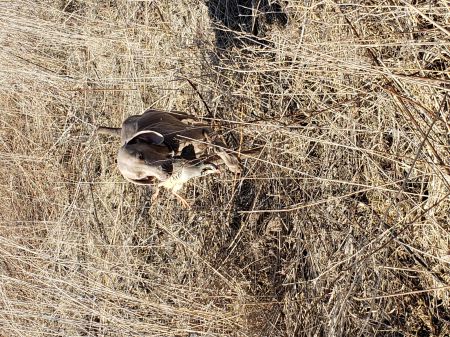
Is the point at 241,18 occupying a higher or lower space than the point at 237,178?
higher

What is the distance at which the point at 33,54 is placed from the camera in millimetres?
4598

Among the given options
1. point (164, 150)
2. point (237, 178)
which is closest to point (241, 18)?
point (237, 178)

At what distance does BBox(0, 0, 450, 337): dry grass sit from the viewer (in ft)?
9.52

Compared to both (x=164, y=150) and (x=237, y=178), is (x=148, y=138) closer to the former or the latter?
(x=164, y=150)

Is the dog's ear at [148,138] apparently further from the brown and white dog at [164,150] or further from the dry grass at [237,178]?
the dry grass at [237,178]

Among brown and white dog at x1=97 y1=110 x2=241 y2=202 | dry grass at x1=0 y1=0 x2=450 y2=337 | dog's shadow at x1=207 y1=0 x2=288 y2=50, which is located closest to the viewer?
brown and white dog at x1=97 y1=110 x2=241 y2=202

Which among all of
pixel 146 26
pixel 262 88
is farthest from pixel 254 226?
pixel 146 26

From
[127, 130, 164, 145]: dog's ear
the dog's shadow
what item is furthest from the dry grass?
[127, 130, 164, 145]: dog's ear

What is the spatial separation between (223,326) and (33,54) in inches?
117

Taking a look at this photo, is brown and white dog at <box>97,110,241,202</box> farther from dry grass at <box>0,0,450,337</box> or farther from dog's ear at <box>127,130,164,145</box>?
dry grass at <box>0,0,450,337</box>

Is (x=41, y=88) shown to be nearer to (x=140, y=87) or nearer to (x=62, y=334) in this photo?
(x=140, y=87)

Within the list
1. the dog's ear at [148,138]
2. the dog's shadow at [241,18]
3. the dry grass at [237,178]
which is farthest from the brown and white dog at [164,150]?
the dog's shadow at [241,18]

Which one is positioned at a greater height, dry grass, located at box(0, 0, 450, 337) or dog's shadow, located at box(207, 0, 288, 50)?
dog's shadow, located at box(207, 0, 288, 50)

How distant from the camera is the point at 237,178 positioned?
11.8 feet
